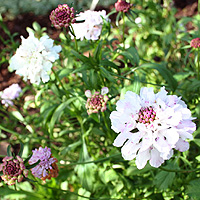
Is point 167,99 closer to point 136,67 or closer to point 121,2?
point 136,67

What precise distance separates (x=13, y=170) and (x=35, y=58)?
567 mm

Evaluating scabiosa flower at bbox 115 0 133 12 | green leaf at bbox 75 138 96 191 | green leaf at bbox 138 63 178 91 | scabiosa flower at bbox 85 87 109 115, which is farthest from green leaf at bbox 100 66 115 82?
green leaf at bbox 75 138 96 191

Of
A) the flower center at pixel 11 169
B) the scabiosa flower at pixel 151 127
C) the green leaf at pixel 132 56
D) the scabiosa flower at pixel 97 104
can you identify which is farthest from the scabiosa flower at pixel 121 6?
the flower center at pixel 11 169

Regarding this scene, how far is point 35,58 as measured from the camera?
4.28 ft

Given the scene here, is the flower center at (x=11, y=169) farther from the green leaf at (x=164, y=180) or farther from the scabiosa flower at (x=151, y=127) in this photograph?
the green leaf at (x=164, y=180)

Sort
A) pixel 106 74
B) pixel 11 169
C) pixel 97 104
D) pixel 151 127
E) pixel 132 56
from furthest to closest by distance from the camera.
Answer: pixel 132 56
pixel 106 74
pixel 97 104
pixel 11 169
pixel 151 127

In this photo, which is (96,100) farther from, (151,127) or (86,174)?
(86,174)

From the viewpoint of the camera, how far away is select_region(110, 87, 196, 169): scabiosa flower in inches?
33.8

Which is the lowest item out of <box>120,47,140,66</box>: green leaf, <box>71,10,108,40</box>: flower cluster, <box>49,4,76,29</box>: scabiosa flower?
<box>120,47,140,66</box>: green leaf

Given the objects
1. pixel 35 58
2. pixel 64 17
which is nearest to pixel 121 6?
pixel 64 17

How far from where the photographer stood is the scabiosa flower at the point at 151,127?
0.86 metres

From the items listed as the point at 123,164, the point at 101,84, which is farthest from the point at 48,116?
the point at 123,164

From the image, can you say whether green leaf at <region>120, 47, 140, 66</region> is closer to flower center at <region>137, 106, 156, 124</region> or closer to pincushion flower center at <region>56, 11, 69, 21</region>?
pincushion flower center at <region>56, 11, 69, 21</region>

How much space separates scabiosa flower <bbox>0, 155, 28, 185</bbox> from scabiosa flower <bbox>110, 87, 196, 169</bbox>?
14.7 inches
